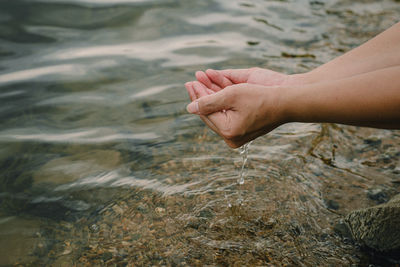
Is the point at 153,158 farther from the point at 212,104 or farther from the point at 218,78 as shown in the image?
the point at 212,104

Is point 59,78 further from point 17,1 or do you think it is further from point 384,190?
point 384,190

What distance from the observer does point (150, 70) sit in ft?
16.7

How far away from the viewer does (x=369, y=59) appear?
8.71 feet

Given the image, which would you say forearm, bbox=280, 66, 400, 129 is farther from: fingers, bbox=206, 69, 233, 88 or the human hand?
fingers, bbox=206, 69, 233, 88

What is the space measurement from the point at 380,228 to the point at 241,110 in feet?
3.96

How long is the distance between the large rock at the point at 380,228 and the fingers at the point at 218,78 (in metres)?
1.47

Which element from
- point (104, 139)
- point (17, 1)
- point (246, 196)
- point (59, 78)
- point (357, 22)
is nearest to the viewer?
point (246, 196)

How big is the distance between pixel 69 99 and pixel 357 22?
206 inches

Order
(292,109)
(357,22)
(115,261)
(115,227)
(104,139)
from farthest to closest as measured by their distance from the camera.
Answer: (357,22) < (104,139) < (115,227) < (115,261) < (292,109)

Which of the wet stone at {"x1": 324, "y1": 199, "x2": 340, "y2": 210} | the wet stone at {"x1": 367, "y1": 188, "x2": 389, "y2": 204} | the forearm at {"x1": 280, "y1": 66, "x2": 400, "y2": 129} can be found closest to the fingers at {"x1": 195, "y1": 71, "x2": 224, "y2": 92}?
the forearm at {"x1": 280, "y1": 66, "x2": 400, "y2": 129}

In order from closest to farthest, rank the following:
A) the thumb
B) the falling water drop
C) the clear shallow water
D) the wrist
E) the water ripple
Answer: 1. the thumb
2. the clear shallow water
3. the wrist
4. the falling water drop
5. the water ripple

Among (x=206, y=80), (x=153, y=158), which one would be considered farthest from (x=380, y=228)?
(x=153, y=158)

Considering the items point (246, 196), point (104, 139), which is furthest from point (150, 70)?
point (246, 196)

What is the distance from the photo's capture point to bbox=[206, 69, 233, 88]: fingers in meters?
3.12
